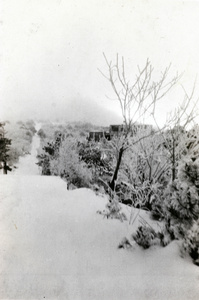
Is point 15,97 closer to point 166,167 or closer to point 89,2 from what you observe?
point 89,2

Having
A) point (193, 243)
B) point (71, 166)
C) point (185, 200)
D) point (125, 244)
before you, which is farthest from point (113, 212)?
point (71, 166)

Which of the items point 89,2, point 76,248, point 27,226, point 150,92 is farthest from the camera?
point 150,92

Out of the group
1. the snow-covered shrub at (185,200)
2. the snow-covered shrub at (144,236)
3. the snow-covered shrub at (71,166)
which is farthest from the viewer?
the snow-covered shrub at (71,166)

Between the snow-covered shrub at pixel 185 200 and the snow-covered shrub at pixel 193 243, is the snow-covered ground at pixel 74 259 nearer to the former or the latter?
the snow-covered shrub at pixel 193 243

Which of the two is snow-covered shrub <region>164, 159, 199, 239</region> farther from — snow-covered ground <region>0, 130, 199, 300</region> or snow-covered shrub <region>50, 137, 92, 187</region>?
snow-covered shrub <region>50, 137, 92, 187</region>

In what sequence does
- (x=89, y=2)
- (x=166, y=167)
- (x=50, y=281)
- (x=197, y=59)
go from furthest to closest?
(x=166, y=167), (x=197, y=59), (x=89, y=2), (x=50, y=281)

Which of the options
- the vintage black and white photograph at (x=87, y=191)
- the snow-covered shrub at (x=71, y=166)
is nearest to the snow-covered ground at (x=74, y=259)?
the vintage black and white photograph at (x=87, y=191)

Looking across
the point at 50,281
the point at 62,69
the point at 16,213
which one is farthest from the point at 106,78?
the point at 50,281
